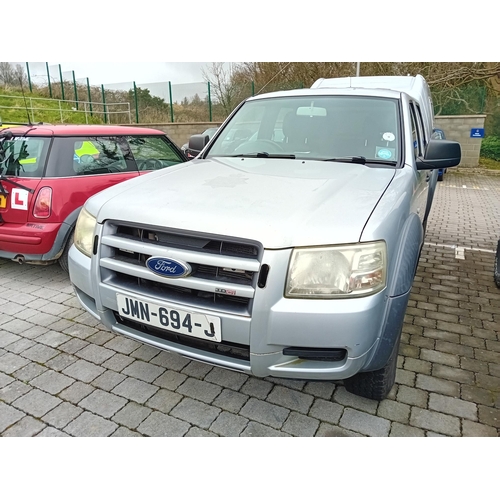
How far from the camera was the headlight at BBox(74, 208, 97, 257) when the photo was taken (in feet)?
7.99

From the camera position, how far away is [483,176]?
1351 centimetres

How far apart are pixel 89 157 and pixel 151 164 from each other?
2.74 feet

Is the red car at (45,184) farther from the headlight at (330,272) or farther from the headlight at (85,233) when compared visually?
the headlight at (330,272)

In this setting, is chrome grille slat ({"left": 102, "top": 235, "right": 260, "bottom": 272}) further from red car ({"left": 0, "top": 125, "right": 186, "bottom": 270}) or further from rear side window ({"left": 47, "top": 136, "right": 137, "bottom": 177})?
rear side window ({"left": 47, "top": 136, "right": 137, "bottom": 177})

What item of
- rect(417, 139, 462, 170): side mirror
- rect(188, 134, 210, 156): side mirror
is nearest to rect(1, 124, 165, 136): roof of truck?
rect(188, 134, 210, 156): side mirror

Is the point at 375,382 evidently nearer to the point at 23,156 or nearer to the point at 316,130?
the point at 316,130

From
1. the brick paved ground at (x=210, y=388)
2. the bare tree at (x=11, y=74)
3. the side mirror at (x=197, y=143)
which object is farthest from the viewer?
the bare tree at (x=11, y=74)

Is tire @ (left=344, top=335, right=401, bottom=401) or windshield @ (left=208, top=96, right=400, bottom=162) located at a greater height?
windshield @ (left=208, top=96, right=400, bottom=162)

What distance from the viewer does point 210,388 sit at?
2.60 m

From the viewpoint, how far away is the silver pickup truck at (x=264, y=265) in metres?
1.83

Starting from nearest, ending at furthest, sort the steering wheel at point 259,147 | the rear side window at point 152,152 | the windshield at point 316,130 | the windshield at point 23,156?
1. the windshield at point 316,130
2. the steering wheel at point 259,147
3. the windshield at point 23,156
4. the rear side window at point 152,152

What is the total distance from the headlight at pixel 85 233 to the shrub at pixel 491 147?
55.2 ft

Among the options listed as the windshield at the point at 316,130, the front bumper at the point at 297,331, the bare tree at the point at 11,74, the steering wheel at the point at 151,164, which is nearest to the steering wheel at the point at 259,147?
the windshield at the point at 316,130

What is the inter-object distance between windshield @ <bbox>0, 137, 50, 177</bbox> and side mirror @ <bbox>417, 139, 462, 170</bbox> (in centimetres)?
356
